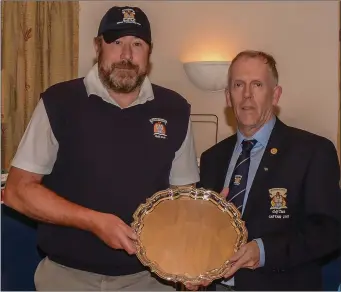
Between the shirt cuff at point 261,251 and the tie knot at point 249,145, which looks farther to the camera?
the tie knot at point 249,145

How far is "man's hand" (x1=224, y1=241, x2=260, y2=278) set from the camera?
1.52 meters

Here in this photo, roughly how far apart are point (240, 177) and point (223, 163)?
0.11 metres

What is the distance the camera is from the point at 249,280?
5.47 ft

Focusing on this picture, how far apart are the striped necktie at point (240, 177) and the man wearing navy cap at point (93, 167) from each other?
22 cm

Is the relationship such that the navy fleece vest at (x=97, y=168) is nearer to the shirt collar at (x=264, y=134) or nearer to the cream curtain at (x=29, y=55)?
the shirt collar at (x=264, y=134)

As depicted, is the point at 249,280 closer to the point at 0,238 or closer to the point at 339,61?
the point at 0,238

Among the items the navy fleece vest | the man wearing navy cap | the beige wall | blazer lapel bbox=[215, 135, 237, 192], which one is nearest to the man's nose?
the man wearing navy cap

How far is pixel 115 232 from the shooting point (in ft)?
5.01

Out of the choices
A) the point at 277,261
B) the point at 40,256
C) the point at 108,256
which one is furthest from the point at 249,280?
the point at 40,256

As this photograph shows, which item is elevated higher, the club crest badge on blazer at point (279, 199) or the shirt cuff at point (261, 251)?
the club crest badge on blazer at point (279, 199)

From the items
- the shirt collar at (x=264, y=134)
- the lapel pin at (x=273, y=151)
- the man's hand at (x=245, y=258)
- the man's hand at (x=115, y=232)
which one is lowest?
the man's hand at (x=245, y=258)

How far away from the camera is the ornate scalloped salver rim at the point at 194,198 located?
1508 millimetres

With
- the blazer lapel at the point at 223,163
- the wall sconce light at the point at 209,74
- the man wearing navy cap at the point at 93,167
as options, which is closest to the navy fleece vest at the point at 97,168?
the man wearing navy cap at the point at 93,167

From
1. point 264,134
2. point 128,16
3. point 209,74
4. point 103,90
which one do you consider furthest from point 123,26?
point 209,74
